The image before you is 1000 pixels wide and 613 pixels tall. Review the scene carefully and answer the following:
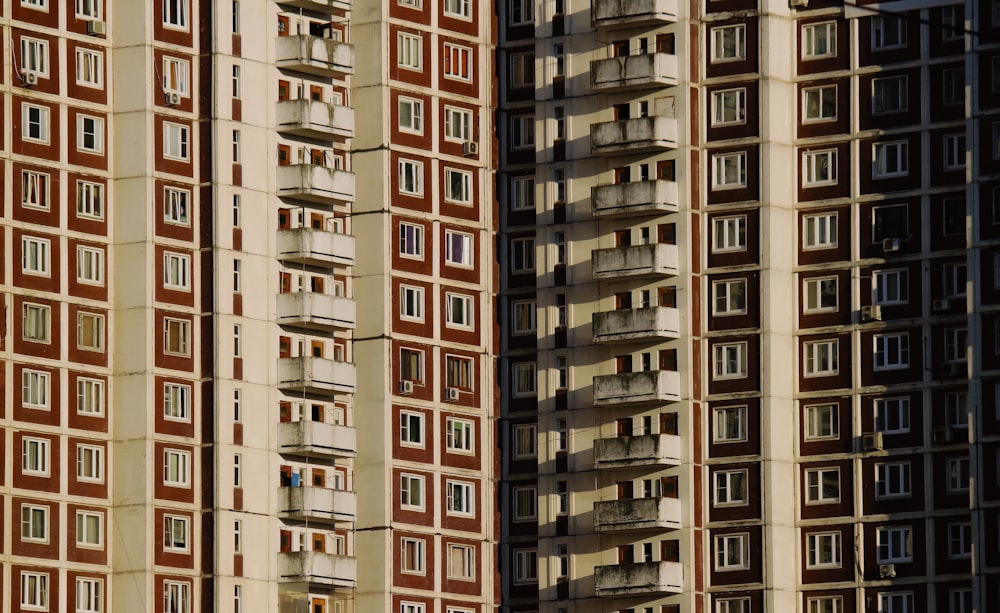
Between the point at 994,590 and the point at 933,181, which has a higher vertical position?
the point at 933,181

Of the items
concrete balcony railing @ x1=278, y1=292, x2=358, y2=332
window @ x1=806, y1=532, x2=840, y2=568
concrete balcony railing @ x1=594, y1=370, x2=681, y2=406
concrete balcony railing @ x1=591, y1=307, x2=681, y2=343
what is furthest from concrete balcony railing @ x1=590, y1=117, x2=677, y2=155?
window @ x1=806, y1=532, x2=840, y2=568

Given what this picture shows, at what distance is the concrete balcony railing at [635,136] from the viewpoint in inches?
6658

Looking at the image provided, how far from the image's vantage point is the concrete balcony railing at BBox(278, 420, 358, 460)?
16275 centimetres

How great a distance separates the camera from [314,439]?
6427 inches

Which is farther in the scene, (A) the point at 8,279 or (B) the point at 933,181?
Answer: (B) the point at 933,181

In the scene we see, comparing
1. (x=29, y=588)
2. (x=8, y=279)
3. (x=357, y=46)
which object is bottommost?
(x=29, y=588)

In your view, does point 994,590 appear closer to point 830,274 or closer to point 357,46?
point 830,274

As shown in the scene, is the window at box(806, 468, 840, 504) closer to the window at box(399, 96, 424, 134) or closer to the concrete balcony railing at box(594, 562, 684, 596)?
the concrete balcony railing at box(594, 562, 684, 596)

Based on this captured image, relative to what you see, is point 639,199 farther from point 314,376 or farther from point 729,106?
point 314,376

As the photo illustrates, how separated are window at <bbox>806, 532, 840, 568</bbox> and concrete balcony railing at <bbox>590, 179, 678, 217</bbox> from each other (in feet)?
56.2

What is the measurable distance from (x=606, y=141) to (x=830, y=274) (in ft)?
41.5

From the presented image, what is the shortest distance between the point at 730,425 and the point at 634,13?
20.4 meters

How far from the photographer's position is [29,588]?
Answer: 153m

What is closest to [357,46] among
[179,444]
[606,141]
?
[606,141]
